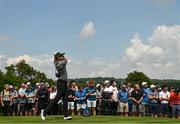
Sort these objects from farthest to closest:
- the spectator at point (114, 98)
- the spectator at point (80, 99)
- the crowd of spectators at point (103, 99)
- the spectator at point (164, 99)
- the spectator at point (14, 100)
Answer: the spectator at point (14, 100) → the spectator at point (114, 98) → the spectator at point (164, 99) → the spectator at point (80, 99) → the crowd of spectators at point (103, 99)

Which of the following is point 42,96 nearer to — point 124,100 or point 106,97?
point 106,97

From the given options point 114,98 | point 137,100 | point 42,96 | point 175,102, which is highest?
point 42,96

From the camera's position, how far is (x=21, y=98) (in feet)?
90.7

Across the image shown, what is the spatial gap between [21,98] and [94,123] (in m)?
13.4

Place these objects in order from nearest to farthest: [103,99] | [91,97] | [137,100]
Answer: [91,97], [137,100], [103,99]

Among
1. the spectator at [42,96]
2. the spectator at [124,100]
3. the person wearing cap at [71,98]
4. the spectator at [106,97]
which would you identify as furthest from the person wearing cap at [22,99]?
the spectator at [124,100]

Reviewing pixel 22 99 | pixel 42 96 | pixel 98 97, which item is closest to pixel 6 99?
pixel 22 99

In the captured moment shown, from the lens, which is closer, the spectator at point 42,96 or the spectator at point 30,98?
the spectator at point 42,96

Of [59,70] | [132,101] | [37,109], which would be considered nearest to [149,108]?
[132,101]

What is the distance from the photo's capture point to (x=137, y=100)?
87.5 ft

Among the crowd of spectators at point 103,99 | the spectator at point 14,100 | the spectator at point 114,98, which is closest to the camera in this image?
the crowd of spectators at point 103,99

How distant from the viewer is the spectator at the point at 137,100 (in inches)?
1049

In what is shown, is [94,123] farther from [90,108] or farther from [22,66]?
[22,66]

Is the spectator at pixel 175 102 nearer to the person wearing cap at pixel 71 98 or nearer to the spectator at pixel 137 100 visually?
the spectator at pixel 137 100
